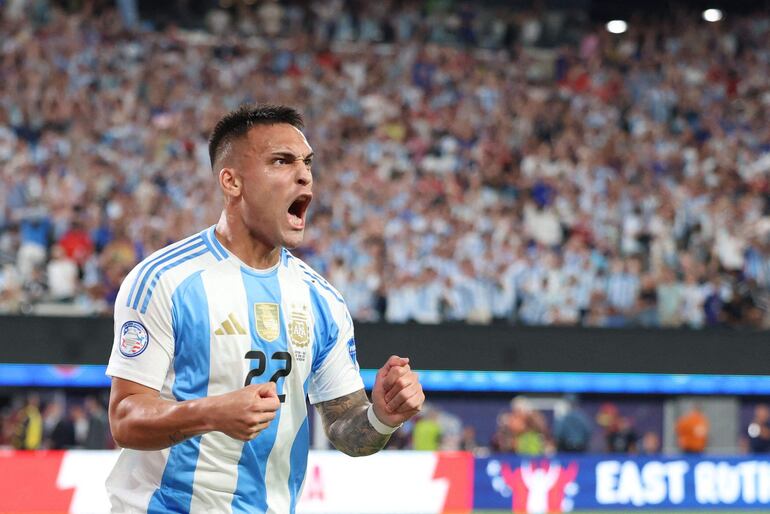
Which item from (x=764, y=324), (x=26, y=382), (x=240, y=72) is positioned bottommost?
(x=26, y=382)

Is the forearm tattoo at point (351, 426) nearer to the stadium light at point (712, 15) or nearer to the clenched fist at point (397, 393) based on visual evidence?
the clenched fist at point (397, 393)

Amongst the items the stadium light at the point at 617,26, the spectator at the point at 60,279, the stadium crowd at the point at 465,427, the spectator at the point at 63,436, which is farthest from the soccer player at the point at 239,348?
the stadium light at the point at 617,26

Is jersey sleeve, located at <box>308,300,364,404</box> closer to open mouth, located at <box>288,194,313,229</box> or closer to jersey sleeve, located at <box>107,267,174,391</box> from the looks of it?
open mouth, located at <box>288,194,313,229</box>

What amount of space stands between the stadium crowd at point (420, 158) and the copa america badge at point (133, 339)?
10.5m

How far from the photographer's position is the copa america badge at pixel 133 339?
3.43 meters

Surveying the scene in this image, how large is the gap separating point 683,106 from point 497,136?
381 cm

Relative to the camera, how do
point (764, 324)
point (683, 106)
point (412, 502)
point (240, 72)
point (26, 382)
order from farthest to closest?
point (683, 106), point (240, 72), point (764, 324), point (26, 382), point (412, 502)

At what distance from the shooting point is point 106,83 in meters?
16.7

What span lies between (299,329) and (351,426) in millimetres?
400

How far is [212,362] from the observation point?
3.57 m

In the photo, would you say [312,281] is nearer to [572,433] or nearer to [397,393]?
[397,393]

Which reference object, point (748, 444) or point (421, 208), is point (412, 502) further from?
point (748, 444)

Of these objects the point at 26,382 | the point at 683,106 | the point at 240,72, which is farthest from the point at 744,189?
the point at 26,382

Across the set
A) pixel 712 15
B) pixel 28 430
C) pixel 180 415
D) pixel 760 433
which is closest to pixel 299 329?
pixel 180 415
